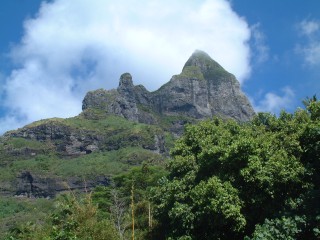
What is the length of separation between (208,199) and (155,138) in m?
116

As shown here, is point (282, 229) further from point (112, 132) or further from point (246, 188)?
point (112, 132)

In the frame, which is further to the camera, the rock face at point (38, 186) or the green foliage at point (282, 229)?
the rock face at point (38, 186)

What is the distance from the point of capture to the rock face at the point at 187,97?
518ft

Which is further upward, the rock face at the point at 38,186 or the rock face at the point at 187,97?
the rock face at the point at 187,97

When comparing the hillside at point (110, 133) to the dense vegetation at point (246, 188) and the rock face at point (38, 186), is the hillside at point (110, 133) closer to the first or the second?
the rock face at point (38, 186)

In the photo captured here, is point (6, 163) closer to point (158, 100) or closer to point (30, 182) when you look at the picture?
point (30, 182)

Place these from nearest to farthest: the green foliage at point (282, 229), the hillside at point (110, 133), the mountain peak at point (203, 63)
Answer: the green foliage at point (282, 229), the hillside at point (110, 133), the mountain peak at point (203, 63)

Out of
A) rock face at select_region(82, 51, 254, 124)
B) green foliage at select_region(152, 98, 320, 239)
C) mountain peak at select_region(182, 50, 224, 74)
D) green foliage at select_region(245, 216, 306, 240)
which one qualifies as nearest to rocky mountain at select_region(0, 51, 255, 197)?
rock face at select_region(82, 51, 254, 124)

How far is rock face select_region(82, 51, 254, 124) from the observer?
158 m

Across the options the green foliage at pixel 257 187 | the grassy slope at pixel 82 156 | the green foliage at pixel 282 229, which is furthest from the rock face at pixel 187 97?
the green foliage at pixel 282 229

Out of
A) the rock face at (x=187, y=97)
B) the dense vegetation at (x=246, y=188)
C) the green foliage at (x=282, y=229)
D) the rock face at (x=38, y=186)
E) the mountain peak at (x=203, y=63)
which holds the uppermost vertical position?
the mountain peak at (x=203, y=63)

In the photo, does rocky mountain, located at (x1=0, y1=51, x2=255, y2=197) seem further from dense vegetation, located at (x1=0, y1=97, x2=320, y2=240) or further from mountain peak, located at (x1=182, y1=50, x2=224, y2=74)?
dense vegetation, located at (x1=0, y1=97, x2=320, y2=240)

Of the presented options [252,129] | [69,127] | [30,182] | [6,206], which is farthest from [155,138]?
[252,129]

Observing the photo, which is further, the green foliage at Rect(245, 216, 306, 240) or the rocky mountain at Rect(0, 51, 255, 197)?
the rocky mountain at Rect(0, 51, 255, 197)
